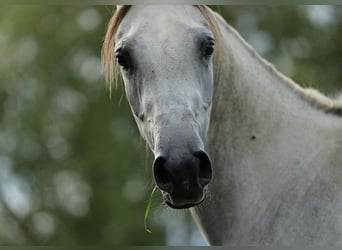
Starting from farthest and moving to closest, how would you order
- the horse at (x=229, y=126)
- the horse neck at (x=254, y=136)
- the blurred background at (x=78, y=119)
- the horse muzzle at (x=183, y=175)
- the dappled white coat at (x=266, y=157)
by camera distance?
the blurred background at (x=78, y=119)
the horse neck at (x=254, y=136)
the dappled white coat at (x=266, y=157)
the horse at (x=229, y=126)
the horse muzzle at (x=183, y=175)

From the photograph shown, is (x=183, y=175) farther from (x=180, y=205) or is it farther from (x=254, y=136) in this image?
(x=254, y=136)

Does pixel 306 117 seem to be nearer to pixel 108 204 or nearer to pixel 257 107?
pixel 257 107

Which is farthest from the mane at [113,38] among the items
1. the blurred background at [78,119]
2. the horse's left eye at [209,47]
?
the blurred background at [78,119]

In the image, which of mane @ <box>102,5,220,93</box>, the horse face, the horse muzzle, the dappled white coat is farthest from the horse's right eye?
the horse muzzle

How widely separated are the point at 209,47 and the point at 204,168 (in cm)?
65

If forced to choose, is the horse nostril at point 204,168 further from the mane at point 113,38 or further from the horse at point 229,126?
the mane at point 113,38

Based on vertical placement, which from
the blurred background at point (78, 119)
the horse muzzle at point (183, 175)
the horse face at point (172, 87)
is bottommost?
the blurred background at point (78, 119)

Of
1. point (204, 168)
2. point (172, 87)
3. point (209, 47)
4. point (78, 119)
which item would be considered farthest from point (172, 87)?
point (78, 119)

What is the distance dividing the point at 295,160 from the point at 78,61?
631 inches

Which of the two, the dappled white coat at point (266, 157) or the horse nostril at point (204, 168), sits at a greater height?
the horse nostril at point (204, 168)

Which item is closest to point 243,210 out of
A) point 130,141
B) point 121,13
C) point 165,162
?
point 165,162

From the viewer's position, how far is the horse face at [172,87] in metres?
3.39

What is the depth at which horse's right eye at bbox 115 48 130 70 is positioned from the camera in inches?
149

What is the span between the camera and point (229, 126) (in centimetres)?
396
